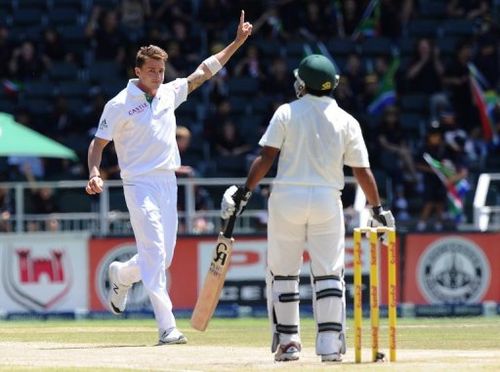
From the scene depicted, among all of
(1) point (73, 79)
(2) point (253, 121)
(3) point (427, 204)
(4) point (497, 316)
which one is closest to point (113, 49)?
(1) point (73, 79)

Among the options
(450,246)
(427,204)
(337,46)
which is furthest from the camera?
(337,46)

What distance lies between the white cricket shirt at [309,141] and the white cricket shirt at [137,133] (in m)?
2.25

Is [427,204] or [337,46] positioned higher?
[337,46]

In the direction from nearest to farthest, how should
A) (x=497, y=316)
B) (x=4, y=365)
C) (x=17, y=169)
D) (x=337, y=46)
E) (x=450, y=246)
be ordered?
(x=4, y=365) → (x=497, y=316) → (x=450, y=246) → (x=17, y=169) → (x=337, y=46)

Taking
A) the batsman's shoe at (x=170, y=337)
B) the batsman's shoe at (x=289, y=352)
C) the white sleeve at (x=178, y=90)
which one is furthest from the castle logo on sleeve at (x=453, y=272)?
the batsman's shoe at (x=289, y=352)

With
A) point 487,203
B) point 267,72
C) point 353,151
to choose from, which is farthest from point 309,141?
point 267,72

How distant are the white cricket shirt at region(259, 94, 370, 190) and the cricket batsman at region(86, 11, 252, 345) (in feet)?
7.38

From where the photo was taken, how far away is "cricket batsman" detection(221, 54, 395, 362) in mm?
11078

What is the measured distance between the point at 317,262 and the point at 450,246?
32.9ft

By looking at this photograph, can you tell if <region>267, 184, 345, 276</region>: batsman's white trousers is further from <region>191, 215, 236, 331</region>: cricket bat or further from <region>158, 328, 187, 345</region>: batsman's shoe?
<region>158, 328, 187, 345</region>: batsman's shoe

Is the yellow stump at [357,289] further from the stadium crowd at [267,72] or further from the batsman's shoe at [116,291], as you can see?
the stadium crowd at [267,72]

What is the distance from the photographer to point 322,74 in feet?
36.6

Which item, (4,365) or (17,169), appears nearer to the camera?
(4,365)

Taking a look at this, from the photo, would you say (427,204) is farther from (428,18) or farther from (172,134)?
(172,134)
